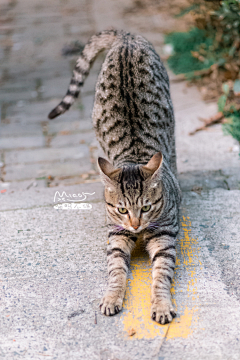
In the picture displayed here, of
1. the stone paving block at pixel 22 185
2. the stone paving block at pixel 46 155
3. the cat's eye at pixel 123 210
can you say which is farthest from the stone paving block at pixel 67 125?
the cat's eye at pixel 123 210

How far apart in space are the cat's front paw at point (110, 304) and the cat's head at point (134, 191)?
49 cm

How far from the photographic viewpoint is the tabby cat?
114 inches

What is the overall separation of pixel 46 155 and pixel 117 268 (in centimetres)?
233

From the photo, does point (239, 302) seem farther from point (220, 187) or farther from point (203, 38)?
point (203, 38)

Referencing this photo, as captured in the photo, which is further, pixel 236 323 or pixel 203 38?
pixel 203 38

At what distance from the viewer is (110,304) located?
105 inches

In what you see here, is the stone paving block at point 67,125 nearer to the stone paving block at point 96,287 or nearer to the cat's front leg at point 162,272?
the stone paving block at point 96,287

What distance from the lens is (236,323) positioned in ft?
8.39

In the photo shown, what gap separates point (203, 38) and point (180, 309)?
4.58 meters

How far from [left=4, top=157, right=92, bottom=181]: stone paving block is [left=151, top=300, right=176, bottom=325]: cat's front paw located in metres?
2.24

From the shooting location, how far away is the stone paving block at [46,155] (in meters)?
4.79

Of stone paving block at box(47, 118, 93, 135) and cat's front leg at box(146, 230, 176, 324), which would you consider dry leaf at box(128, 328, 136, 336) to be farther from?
stone paving block at box(47, 118, 93, 135)

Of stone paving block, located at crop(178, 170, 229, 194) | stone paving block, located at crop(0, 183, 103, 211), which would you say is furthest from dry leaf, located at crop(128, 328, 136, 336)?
stone paving block, located at crop(178, 170, 229, 194)

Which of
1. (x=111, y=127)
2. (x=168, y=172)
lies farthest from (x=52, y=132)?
(x=168, y=172)
